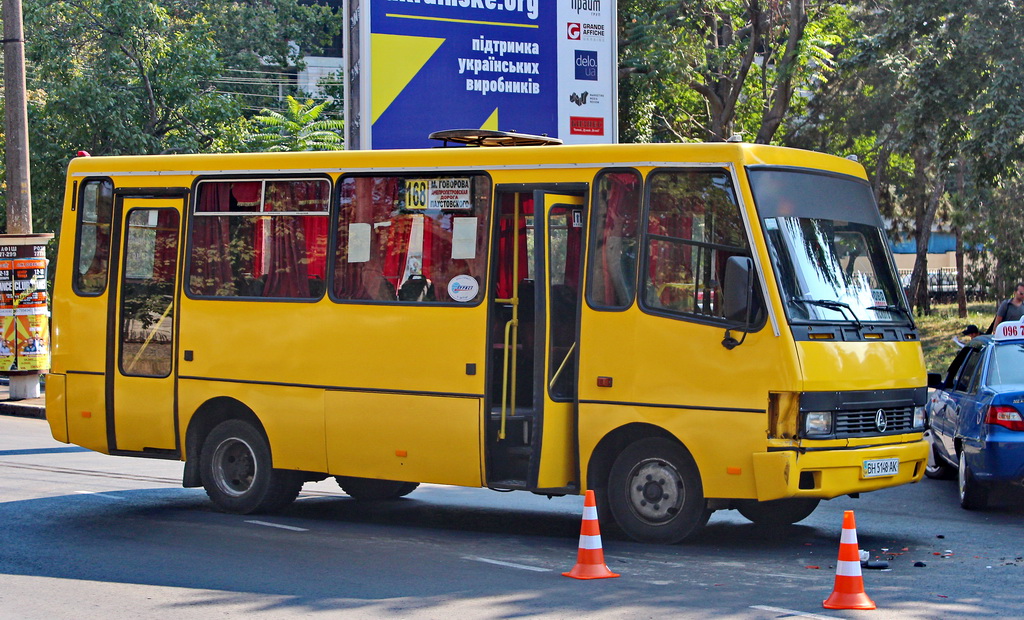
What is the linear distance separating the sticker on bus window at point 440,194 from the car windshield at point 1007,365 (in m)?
4.82

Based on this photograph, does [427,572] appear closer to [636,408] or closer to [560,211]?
[636,408]

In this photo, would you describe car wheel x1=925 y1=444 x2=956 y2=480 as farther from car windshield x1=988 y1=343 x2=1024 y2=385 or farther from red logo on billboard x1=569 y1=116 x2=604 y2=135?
red logo on billboard x1=569 y1=116 x2=604 y2=135

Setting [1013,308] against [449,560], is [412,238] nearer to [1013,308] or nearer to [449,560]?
[449,560]

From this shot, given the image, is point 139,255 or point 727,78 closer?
point 139,255

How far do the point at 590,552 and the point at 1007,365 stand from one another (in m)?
5.06

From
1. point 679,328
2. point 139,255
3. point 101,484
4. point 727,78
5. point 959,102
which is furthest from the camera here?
point 727,78

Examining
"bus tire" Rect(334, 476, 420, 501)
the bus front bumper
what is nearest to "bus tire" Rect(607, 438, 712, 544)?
the bus front bumper

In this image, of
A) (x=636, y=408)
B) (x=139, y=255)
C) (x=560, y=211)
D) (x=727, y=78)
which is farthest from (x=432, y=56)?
(x=727, y=78)

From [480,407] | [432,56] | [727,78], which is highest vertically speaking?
[727,78]

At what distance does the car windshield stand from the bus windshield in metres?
2.06

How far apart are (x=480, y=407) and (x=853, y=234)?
303cm

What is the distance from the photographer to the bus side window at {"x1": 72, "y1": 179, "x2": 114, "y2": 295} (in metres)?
11.6

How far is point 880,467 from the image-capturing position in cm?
895

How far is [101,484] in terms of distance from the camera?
12.7m
